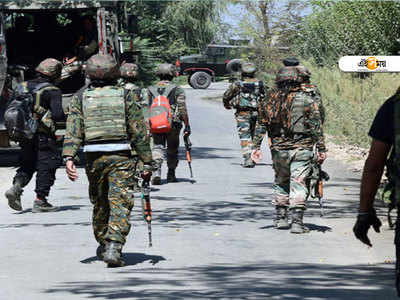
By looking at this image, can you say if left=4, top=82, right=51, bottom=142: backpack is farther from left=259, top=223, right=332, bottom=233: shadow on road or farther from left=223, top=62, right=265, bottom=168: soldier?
left=223, top=62, right=265, bottom=168: soldier

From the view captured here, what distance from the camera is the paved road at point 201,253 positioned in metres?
7.65

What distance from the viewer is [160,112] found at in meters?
15.0

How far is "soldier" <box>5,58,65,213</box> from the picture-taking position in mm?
12570

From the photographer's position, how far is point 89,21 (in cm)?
2075

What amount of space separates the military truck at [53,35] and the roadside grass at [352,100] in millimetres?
5467

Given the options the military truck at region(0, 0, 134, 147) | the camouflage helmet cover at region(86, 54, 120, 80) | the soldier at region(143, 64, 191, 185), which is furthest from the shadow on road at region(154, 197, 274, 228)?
the military truck at region(0, 0, 134, 147)

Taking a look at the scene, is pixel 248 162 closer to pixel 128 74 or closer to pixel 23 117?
pixel 128 74

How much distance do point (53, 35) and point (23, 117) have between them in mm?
9896

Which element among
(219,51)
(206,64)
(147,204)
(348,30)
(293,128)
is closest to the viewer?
(147,204)

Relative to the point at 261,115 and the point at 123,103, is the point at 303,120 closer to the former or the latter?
the point at 261,115

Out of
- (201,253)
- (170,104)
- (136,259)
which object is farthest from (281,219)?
(170,104)

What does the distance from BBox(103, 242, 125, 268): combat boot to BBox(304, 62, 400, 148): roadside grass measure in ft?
46.0

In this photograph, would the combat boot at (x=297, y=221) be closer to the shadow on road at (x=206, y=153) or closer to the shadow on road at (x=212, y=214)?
the shadow on road at (x=212, y=214)

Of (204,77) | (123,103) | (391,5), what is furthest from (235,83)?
(204,77)
